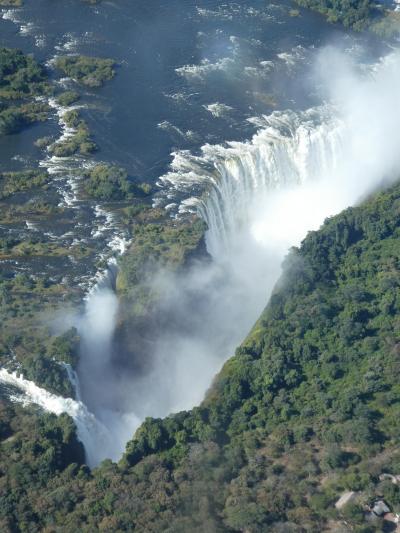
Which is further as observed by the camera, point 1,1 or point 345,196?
point 1,1

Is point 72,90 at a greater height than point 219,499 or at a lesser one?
greater

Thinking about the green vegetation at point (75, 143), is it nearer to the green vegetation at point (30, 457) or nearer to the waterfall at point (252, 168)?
the waterfall at point (252, 168)

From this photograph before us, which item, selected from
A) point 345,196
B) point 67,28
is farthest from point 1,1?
point 345,196

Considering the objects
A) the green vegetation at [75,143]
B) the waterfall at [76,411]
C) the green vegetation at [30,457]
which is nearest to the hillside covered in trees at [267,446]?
the green vegetation at [30,457]

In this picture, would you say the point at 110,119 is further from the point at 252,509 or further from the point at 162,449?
the point at 252,509

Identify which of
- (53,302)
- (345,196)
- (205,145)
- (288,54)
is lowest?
(53,302)

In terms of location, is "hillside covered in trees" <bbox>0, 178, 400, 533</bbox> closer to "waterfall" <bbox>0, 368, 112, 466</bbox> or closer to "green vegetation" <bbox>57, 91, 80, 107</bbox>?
"waterfall" <bbox>0, 368, 112, 466</bbox>
